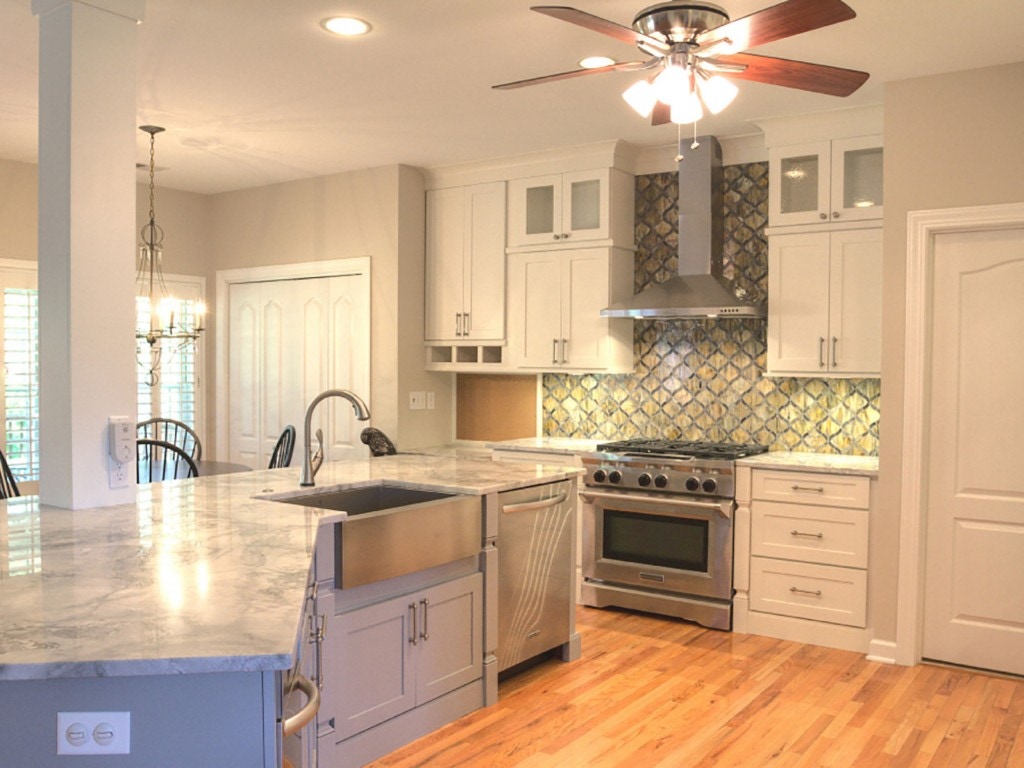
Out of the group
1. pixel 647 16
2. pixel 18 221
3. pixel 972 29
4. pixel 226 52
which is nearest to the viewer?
pixel 647 16

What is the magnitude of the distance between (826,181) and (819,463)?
4.63ft

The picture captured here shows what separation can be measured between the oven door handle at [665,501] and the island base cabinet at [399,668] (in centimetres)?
154

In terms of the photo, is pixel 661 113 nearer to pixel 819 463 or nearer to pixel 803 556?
pixel 819 463

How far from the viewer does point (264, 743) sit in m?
1.53

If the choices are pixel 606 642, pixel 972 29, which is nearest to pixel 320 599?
pixel 606 642

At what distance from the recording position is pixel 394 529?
9.86ft

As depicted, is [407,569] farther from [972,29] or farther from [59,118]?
[972,29]

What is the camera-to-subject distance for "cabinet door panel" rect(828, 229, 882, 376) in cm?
438

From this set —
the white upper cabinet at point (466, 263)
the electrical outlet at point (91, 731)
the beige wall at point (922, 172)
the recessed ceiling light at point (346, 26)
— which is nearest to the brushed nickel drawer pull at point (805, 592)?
the beige wall at point (922, 172)

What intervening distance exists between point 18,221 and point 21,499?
333 centimetres

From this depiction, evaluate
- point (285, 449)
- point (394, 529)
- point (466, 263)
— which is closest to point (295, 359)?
point (285, 449)

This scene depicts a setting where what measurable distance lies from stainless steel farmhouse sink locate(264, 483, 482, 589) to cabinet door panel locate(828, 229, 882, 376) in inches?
84.6

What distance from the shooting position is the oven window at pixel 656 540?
15.3 feet

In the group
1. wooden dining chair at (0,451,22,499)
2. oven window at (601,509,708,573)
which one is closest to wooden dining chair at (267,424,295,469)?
wooden dining chair at (0,451,22,499)
